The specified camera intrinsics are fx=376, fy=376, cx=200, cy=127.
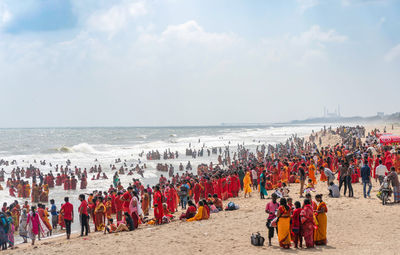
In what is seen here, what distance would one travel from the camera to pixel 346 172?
46.9ft

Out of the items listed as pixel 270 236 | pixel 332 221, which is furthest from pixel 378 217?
pixel 270 236

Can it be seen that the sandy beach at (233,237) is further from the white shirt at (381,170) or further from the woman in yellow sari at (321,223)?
the white shirt at (381,170)

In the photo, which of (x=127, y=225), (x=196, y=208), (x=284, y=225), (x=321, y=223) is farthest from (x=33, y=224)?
(x=321, y=223)

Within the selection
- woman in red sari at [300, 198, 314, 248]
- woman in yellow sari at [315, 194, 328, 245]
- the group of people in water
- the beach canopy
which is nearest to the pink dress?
the group of people in water

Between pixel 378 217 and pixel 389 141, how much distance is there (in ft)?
42.3

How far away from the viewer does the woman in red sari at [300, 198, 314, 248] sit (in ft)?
27.4

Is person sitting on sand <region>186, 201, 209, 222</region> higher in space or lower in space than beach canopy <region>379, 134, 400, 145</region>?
lower

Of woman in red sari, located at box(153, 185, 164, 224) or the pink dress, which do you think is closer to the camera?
the pink dress

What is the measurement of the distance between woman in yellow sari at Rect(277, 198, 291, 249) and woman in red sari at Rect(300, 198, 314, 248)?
336 mm

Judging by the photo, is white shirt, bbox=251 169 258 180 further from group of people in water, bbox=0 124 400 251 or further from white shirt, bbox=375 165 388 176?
white shirt, bbox=375 165 388 176

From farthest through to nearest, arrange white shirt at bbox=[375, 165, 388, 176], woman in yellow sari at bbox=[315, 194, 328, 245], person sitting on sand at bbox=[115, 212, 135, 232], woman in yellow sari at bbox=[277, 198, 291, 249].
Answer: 1. white shirt at bbox=[375, 165, 388, 176]
2. person sitting on sand at bbox=[115, 212, 135, 232]
3. woman in yellow sari at bbox=[315, 194, 328, 245]
4. woman in yellow sari at bbox=[277, 198, 291, 249]

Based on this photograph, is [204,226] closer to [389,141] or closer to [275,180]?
[275,180]

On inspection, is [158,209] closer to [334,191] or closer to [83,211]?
[83,211]

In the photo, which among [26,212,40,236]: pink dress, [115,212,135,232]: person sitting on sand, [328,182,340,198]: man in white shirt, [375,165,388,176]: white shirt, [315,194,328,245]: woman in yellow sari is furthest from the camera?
[375,165,388,176]: white shirt
